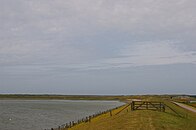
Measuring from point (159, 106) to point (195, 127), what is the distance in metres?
13.2

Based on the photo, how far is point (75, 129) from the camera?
133 ft

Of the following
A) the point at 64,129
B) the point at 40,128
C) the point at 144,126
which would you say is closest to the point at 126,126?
the point at 144,126

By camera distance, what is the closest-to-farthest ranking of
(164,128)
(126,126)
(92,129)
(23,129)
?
1. (164,128)
2. (126,126)
3. (92,129)
4. (23,129)

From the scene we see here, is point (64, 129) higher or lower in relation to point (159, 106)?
lower

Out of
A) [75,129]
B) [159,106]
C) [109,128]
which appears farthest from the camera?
[159,106]

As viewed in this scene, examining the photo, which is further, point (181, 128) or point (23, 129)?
point (23, 129)

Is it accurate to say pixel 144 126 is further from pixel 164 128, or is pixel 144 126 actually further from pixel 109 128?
pixel 109 128

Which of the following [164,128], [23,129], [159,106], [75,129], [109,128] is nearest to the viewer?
[164,128]

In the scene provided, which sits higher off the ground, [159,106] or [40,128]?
[159,106]

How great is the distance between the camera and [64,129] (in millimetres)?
42688

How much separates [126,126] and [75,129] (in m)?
11.2

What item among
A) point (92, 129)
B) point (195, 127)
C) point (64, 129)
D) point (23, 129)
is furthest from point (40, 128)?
point (195, 127)

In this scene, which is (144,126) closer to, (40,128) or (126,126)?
(126,126)

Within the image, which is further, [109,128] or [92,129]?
[92,129]
